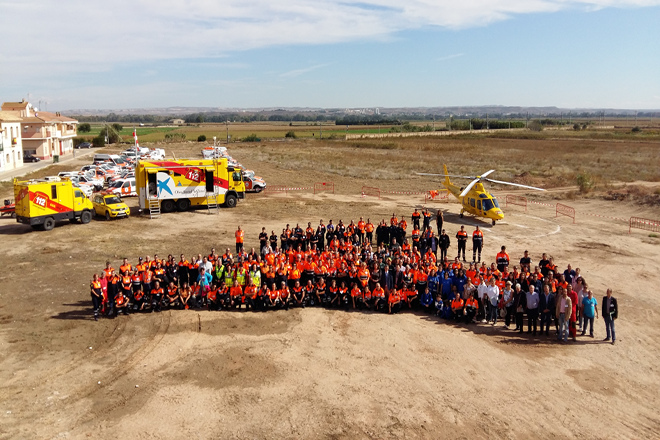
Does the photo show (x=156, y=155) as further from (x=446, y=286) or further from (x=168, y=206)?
(x=446, y=286)

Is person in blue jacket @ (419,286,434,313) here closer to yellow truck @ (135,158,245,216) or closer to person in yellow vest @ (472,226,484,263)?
person in yellow vest @ (472,226,484,263)

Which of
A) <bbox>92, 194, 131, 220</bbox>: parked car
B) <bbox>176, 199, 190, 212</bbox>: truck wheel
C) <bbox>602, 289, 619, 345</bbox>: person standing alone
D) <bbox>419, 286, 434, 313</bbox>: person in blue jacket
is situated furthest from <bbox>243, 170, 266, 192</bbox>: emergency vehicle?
<bbox>602, 289, 619, 345</bbox>: person standing alone

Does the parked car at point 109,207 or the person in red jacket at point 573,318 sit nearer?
the person in red jacket at point 573,318

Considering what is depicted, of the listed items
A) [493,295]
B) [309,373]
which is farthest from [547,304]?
[309,373]

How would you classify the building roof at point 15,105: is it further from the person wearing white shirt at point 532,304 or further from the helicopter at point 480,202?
the person wearing white shirt at point 532,304

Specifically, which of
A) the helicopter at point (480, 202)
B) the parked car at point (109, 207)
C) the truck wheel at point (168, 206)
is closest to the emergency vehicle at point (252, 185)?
the truck wheel at point (168, 206)

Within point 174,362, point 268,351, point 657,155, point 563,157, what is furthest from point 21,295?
point 657,155

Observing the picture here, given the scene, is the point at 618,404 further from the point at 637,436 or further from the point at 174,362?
the point at 174,362
